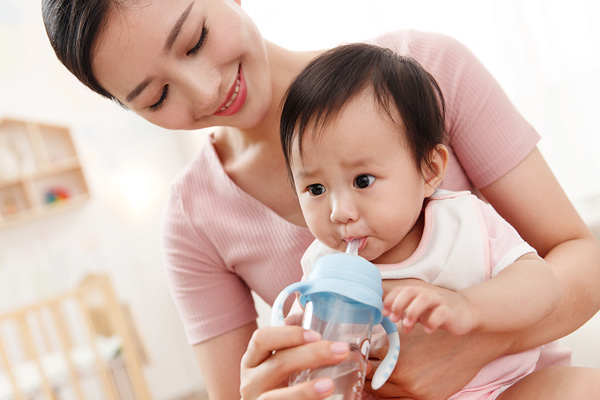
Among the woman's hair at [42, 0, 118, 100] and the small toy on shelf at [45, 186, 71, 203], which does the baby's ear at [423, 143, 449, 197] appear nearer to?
the woman's hair at [42, 0, 118, 100]

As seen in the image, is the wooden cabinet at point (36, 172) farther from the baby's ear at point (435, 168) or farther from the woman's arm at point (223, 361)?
the baby's ear at point (435, 168)

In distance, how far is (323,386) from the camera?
2.42ft

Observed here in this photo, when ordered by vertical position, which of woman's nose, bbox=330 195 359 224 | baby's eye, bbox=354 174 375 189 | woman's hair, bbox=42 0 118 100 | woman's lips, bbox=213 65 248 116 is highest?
woman's hair, bbox=42 0 118 100

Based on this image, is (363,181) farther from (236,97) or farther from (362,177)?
(236,97)

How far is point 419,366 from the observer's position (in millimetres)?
913

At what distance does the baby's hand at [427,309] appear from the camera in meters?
0.71

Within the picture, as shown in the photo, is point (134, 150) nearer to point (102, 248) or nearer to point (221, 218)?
point (102, 248)

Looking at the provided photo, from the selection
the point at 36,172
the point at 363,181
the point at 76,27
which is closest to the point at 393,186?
the point at 363,181

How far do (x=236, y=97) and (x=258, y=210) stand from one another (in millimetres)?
303

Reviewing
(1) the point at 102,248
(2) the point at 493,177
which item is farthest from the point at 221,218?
(1) the point at 102,248

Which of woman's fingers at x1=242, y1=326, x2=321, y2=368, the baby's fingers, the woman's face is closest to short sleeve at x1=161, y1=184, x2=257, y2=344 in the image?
the woman's face

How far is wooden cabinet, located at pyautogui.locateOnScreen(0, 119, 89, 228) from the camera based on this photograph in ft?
14.4

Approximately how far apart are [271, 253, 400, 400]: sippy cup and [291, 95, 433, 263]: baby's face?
13cm

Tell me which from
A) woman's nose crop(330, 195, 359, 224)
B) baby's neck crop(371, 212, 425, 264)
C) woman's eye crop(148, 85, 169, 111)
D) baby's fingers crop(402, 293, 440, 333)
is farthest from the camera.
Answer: woman's eye crop(148, 85, 169, 111)
